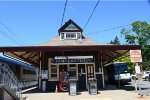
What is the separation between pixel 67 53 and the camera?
2211 cm

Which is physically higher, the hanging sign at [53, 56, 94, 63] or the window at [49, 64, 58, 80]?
the hanging sign at [53, 56, 94, 63]

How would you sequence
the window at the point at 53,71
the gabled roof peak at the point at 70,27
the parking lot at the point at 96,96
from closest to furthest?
the parking lot at the point at 96,96
the window at the point at 53,71
the gabled roof peak at the point at 70,27

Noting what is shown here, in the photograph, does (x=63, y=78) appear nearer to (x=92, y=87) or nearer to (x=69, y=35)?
(x=92, y=87)

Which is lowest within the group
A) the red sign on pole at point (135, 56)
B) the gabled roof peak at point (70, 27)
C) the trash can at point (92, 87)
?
the trash can at point (92, 87)

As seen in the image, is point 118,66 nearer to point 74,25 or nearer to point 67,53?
point 74,25

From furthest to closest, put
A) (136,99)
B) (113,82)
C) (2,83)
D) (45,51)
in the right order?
(113,82)
(45,51)
(136,99)
(2,83)

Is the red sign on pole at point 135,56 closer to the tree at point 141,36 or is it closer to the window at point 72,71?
the window at point 72,71

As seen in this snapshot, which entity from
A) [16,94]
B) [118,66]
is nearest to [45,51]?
[16,94]

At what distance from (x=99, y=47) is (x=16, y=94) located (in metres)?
7.73

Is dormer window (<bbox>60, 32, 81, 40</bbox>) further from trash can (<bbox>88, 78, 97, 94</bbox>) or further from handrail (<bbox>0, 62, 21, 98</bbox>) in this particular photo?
handrail (<bbox>0, 62, 21, 98</bbox>)

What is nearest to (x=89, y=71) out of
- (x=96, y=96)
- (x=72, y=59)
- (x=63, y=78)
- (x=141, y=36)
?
(x=72, y=59)

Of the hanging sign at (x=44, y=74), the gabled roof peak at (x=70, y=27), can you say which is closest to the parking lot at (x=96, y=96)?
the hanging sign at (x=44, y=74)

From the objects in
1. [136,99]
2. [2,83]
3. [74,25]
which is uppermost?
[74,25]

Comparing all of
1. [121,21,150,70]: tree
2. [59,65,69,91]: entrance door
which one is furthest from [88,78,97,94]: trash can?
[121,21,150,70]: tree
